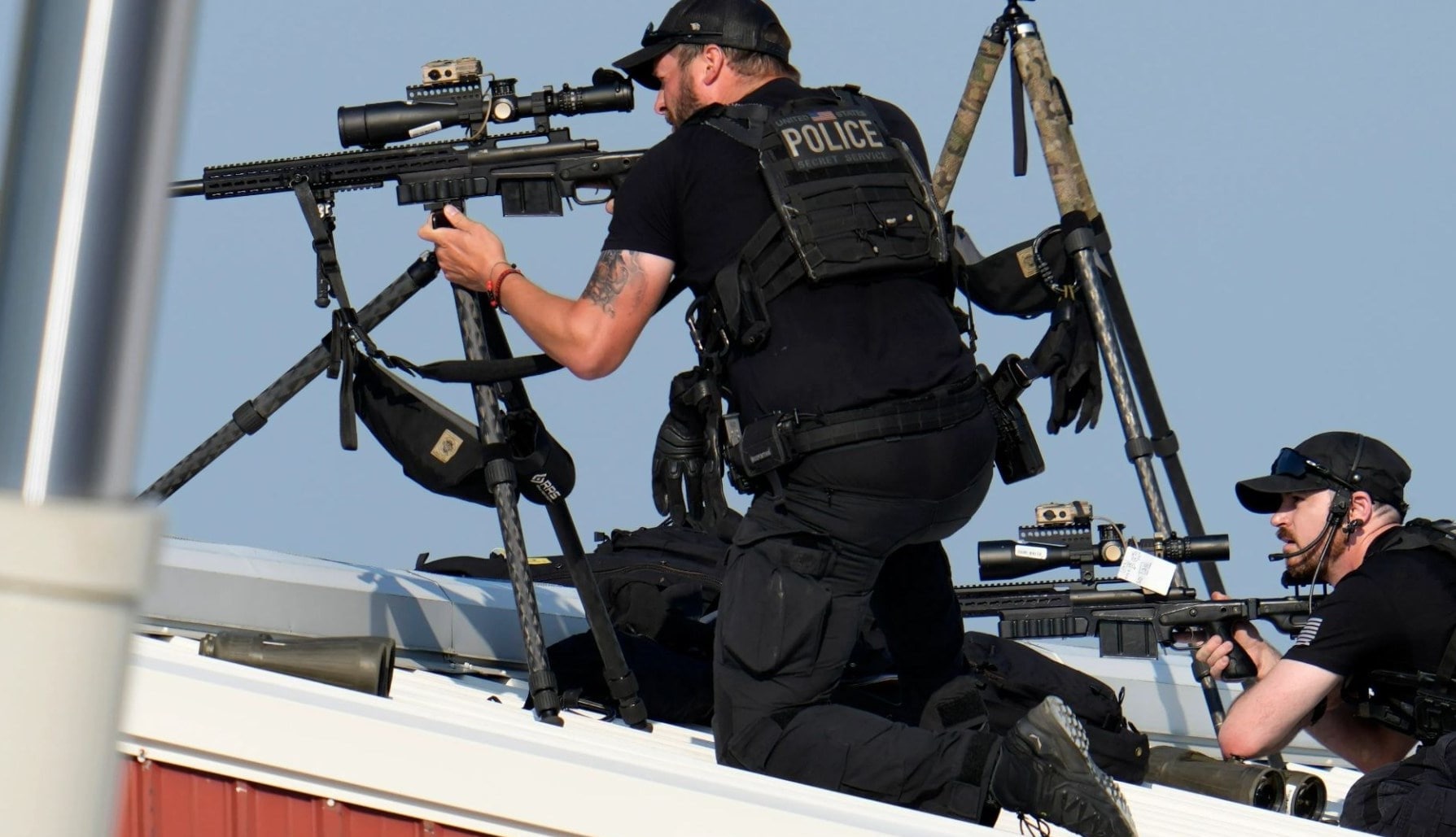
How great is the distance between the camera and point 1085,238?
19.0 feet

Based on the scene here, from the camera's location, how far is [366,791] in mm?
3264

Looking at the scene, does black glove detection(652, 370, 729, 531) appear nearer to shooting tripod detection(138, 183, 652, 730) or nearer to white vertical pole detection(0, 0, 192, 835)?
shooting tripod detection(138, 183, 652, 730)

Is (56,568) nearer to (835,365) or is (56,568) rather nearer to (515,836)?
(515,836)

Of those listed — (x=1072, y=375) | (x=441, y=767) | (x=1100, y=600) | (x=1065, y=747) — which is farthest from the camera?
(x=1100, y=600)

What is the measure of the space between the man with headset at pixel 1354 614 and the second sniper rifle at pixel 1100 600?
28 centimetres

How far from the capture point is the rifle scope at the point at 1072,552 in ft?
18.3

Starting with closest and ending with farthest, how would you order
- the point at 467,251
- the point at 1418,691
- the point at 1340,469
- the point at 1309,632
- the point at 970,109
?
the point at 467,251 → the point at 1418,691 → the point at 1309,632 → the point at 1340,469 → the point at 970,109

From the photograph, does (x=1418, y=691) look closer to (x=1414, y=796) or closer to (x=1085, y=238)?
(x=1414, y=796)

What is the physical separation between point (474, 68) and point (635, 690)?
1.61 metres

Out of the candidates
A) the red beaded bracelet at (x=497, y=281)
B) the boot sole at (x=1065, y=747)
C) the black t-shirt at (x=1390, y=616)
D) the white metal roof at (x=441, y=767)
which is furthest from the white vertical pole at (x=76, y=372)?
the black t-shirt at (x=1390, y=616)

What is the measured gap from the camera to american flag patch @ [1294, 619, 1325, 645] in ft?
14.9

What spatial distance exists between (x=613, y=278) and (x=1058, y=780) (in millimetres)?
1369

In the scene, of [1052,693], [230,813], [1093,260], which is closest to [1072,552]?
[1052,693]

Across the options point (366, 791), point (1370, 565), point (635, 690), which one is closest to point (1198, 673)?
point (1370, 565)
